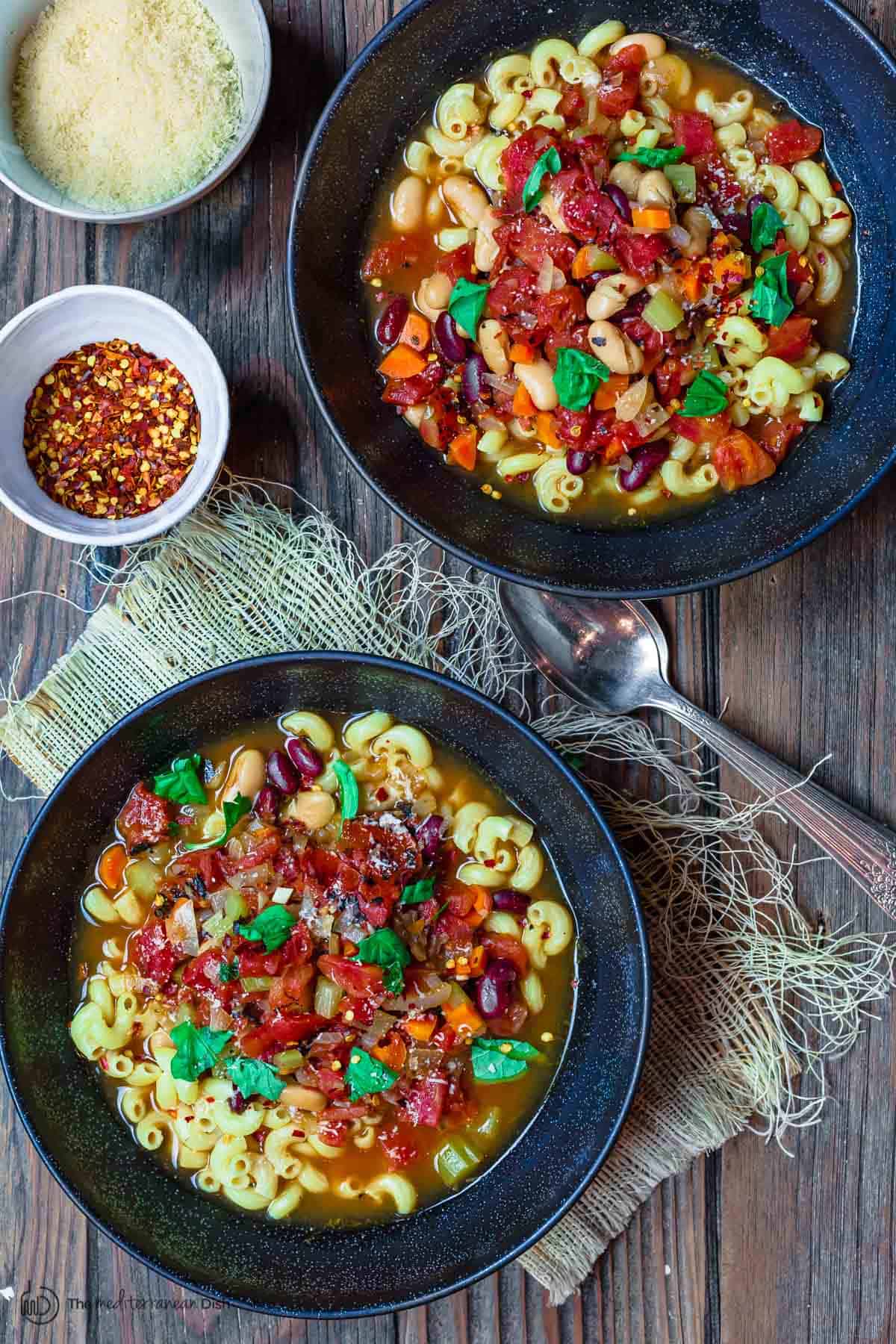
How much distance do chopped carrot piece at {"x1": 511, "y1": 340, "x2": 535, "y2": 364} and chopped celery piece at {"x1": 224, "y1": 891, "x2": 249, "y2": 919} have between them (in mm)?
1148

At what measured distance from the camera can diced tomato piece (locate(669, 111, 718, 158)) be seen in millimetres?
2205

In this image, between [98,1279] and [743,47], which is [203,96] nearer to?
[743,47]

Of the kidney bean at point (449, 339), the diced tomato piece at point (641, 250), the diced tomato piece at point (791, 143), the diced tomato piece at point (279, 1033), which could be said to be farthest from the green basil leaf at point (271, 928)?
the diced tomato piece at point (791, 143)

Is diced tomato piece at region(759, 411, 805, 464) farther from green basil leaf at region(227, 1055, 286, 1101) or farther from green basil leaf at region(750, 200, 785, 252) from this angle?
green basil leaf at region(227, 1055, 286, 1101)

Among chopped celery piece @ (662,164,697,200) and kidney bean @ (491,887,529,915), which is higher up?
chopped celery piece @ (662,164,697,200)

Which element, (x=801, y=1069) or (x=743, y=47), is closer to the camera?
(x=743, y=47)

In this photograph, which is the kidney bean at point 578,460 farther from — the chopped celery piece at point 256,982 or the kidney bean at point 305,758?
the chopped celery piece at point 256,982

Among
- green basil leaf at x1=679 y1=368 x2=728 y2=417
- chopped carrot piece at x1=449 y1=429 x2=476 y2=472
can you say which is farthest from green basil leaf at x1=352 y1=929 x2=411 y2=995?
green basil leaf at x1=679 y1=368 x2=728 y2=417

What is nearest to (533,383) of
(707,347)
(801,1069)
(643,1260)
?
(707,347)

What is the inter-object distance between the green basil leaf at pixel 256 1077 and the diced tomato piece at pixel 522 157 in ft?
5.61

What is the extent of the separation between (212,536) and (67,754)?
564 mm

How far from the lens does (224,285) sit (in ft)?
8.11

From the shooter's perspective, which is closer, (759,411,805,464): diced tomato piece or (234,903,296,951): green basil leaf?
(234,903,296,951): green basil leaf

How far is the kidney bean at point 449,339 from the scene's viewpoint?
219 cm
